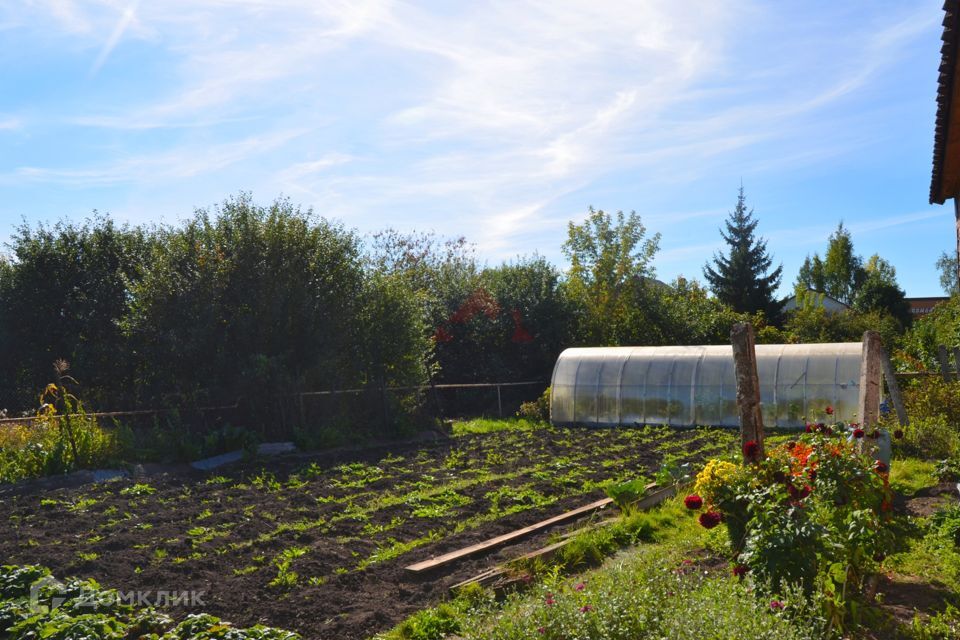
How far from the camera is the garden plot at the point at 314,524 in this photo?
585cm

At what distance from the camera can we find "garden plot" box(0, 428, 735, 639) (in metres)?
5.85

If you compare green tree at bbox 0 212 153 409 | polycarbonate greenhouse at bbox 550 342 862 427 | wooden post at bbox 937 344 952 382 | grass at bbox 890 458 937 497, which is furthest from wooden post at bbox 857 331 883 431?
green tree at bbox 0 212 153 409

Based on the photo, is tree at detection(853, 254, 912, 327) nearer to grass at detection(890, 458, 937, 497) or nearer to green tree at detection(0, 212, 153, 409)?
grass at detection(890, 458, 937, 497)

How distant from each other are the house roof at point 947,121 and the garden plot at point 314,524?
16.3 feet

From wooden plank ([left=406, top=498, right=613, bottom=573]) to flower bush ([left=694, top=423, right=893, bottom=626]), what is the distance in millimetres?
1956

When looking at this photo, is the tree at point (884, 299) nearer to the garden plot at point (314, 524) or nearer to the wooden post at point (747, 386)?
the garden plot at point (314, 524)

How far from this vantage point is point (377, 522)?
802cm

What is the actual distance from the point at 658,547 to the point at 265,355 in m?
9.65

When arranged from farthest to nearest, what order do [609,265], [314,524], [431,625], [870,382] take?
[609,265]
[870,382]
[314,524]
[431,625]

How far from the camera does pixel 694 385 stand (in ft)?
54.7

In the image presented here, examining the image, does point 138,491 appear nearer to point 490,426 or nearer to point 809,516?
point 809,516

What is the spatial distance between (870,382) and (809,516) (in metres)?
4.84

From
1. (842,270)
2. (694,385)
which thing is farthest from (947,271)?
(694,385)

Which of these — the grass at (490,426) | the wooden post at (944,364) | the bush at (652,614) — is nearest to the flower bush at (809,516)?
the bush at (652,614)
